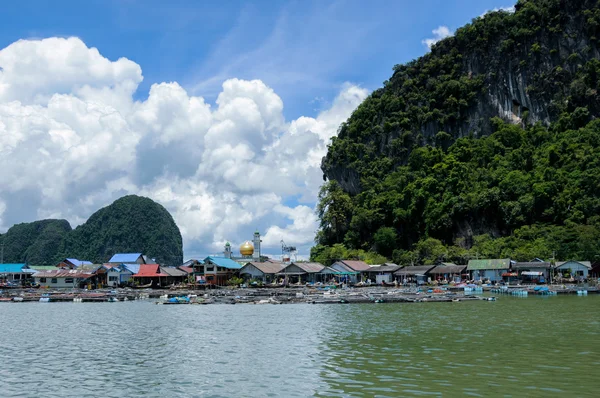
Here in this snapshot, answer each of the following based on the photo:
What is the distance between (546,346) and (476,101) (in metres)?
82.9

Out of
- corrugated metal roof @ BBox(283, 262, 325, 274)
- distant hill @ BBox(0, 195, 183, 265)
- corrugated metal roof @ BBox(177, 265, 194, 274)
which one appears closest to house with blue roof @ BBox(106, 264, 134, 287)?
corrugated metal roof @ BBox(177, 265, 194, 274)

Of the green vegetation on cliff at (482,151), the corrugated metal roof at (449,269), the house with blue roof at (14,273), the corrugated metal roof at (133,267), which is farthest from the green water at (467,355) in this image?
the house with blue roof at (14,273)

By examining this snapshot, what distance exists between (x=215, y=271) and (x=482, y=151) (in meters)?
46.4

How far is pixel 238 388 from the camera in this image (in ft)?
54.9

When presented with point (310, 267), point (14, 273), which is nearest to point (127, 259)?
point (14, 273)

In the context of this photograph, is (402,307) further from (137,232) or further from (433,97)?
(137,232)

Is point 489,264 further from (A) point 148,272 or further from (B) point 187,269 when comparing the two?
(A) point 148,272

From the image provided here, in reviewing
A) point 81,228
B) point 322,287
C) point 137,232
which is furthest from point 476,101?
point 81,228

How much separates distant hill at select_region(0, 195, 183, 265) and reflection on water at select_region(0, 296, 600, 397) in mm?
138725

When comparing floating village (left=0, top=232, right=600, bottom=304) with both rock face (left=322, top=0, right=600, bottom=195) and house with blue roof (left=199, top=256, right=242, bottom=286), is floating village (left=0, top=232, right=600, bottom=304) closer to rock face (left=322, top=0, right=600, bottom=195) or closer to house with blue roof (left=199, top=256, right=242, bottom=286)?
house with blue roof (left=199, top=256, right=242, bottom=286)

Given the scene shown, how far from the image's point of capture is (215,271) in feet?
275

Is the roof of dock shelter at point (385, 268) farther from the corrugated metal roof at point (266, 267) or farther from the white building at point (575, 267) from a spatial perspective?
the white building at point (575, 267)

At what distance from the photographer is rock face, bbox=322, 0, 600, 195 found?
91.1m

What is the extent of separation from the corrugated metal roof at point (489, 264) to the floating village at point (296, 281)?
4.7 inches
